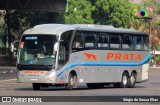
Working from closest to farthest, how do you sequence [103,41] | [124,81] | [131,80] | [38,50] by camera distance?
[38,50] → [103,41] → [124,81] → [131,80]

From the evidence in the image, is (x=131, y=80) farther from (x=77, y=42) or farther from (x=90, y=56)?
(x=77, y=42)

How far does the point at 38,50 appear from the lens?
92.3ft

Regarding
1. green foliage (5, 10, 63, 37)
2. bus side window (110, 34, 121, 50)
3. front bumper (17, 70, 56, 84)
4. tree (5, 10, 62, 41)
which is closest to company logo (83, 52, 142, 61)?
bus side window (110, 34, 121, 50)

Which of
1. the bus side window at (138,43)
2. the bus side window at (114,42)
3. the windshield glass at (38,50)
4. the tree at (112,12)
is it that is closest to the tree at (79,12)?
the tree at (112,12)

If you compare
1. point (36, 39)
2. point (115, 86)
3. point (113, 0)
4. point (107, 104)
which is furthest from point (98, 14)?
point (107, 104)

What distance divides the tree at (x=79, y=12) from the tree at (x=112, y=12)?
1.46 m

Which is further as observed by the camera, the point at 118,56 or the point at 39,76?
the point at 118,56

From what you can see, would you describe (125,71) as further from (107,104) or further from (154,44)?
(154,44)

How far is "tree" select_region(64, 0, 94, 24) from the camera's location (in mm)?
72125

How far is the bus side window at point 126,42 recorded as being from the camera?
32.6 metres

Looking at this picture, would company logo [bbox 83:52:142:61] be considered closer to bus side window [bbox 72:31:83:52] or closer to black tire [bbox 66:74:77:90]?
bus side window [bbox 72:31:83:52]

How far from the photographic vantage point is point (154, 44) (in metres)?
84.7

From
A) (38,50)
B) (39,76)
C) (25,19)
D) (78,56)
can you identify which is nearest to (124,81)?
(78,56)

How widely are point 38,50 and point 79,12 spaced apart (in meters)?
45.4
